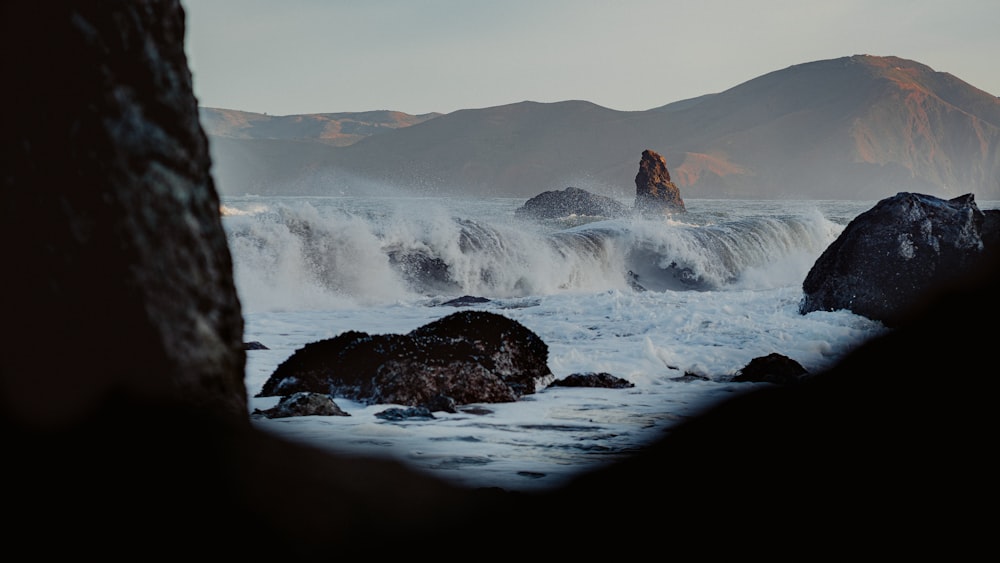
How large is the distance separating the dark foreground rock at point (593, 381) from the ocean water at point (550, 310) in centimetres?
16

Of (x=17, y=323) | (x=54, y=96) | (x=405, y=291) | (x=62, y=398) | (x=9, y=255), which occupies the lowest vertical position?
(x=405, y=291)

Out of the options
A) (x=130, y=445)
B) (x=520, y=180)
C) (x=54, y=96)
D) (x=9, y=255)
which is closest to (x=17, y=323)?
(x=9, y=255)

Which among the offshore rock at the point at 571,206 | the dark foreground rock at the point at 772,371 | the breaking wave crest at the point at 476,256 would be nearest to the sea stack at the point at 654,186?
the offshore rock at the point at 571,206

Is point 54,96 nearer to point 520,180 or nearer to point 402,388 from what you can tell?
point 402,388

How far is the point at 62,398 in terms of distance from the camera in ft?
4.65

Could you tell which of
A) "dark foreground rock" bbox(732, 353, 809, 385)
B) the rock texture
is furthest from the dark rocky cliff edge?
"dark foreground rock" bbox(732, 353, 809, 385)

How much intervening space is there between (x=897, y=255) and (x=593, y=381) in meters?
5.97

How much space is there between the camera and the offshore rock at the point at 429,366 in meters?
5.66

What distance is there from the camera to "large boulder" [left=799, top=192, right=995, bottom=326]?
10.4 metres

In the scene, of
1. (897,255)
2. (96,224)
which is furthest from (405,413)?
(897,255)

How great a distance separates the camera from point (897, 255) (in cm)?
1051

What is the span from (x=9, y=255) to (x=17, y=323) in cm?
12

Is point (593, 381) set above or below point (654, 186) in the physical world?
below

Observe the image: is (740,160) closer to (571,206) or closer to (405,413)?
(571,206)
